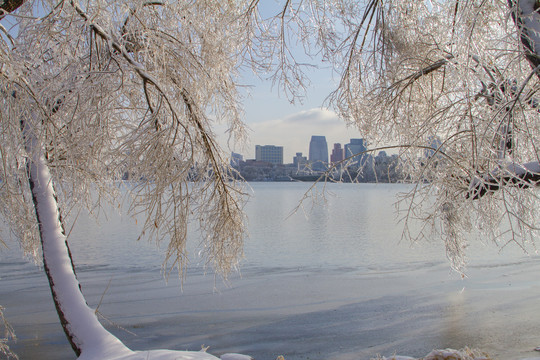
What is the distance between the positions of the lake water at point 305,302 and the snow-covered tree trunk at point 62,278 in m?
0.26

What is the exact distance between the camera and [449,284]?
30.1ft

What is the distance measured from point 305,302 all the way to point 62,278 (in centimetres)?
494

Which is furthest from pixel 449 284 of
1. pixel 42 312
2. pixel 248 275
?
pixel 42 312

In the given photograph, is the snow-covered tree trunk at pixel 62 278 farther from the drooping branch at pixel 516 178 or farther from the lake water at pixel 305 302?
the drooping branch at pixel 516 178

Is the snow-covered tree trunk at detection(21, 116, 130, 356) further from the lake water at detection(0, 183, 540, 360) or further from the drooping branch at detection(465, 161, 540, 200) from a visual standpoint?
the drooping branch at detection(465, 161, 540, 200)

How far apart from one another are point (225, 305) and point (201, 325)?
3.39ft

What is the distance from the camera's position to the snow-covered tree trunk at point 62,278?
3.74 m

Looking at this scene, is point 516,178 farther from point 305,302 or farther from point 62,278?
point 305,302

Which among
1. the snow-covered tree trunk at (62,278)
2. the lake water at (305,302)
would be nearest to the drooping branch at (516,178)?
the lake water at (305,302)

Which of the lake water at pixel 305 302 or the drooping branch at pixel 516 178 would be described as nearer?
the drooping branch at pixel 516 178

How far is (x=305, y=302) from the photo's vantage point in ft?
26.1

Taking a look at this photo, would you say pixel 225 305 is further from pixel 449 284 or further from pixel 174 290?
pixel 449 284

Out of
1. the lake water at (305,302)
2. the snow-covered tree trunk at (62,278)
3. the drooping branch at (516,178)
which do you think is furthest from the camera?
the lake water at (305,302)

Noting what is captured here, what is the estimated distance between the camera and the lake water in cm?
600
